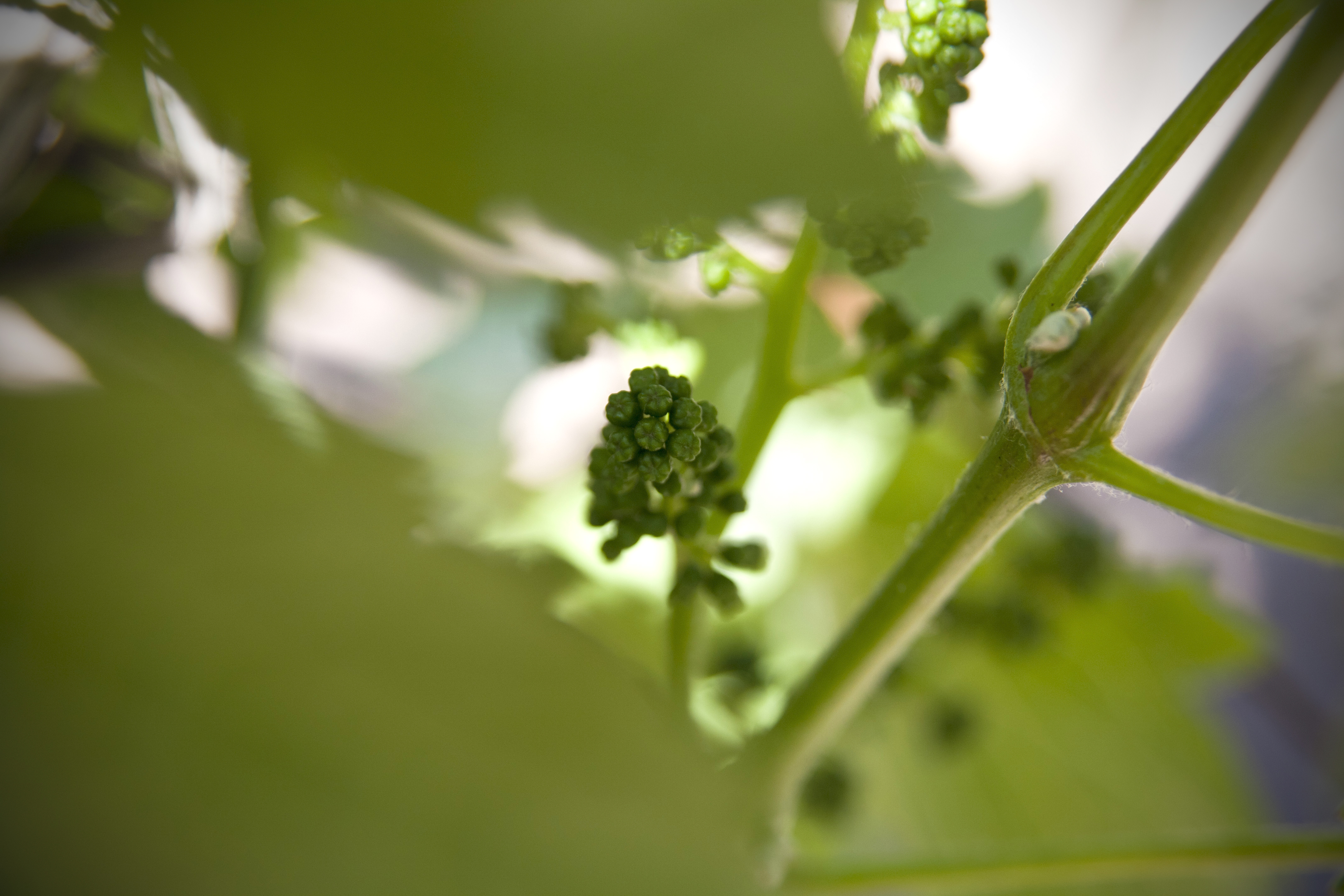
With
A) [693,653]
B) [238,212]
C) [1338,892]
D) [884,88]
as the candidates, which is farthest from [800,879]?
[238,212]

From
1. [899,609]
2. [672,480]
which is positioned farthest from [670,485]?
[899,609]

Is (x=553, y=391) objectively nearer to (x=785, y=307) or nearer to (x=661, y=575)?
(x=661, y=575)

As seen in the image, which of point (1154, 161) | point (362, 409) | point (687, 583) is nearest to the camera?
point (1154, 161)

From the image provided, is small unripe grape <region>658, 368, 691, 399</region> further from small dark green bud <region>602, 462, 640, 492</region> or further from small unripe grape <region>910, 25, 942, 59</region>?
small unripe grape <region>910, 25, 942, 59</region>

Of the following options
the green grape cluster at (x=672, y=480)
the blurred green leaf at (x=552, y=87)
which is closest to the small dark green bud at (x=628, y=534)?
the green grape cluster at (x=672, y=480)

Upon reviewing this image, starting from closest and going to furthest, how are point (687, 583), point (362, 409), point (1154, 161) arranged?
point (1154, 161) < point (687, 583) < point (362, 409)

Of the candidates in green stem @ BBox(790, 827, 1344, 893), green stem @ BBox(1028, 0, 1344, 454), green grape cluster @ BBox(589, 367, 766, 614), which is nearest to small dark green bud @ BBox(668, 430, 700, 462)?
green grape cluster @ BBox(589, 367, 766, 614)

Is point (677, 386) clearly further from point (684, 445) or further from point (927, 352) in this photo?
point (927, 352)
